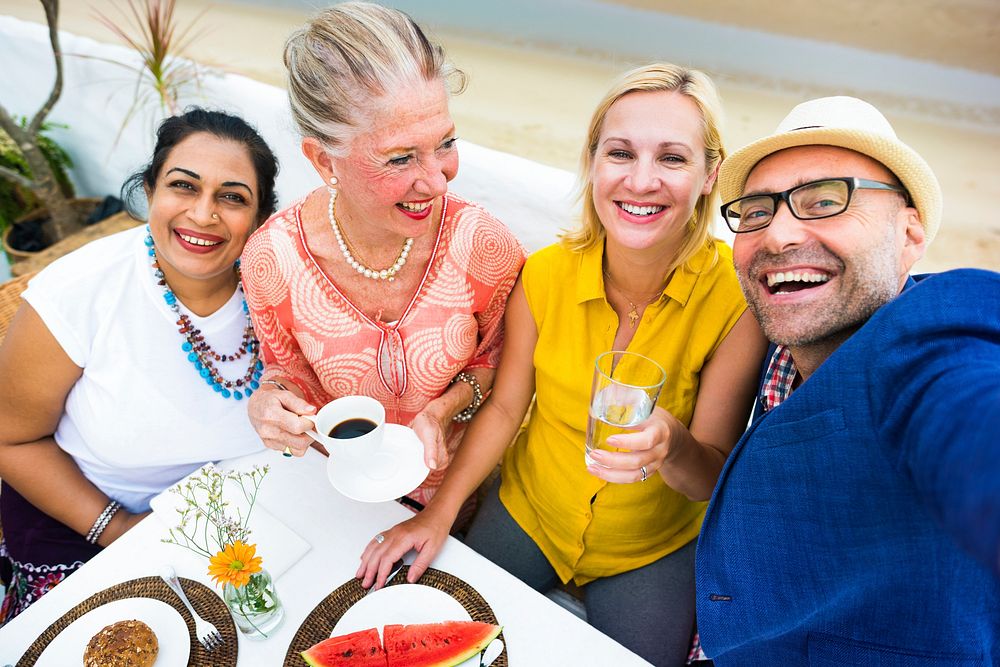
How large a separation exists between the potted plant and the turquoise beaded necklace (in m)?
3.33

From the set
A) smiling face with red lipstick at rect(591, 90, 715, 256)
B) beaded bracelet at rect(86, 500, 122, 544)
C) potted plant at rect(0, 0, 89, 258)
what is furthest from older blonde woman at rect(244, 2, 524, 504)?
potted plant at rect(0, 0, 89, 258)

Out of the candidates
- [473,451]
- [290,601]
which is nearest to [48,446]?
[290,601]

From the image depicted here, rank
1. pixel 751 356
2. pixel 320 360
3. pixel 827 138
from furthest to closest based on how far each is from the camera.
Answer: pixel 320 360 → pixel 751 356 → pixel 827 138

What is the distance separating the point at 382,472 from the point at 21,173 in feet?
18.9

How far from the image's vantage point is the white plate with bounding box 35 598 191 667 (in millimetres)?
1363

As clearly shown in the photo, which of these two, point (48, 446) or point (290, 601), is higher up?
point (48, 446)

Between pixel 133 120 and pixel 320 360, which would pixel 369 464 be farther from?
pixel 133 120

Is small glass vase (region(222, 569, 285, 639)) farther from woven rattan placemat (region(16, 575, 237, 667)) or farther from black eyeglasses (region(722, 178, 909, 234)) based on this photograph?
black eyeglasses (region(722, 178, 909, 234))

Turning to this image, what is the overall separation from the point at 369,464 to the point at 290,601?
389mm

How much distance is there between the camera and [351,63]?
1633 millimetres

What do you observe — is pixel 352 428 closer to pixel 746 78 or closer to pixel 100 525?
pixel 100 525

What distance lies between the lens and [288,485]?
1820mm

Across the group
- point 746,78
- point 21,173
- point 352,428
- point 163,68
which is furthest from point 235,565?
point 746,78

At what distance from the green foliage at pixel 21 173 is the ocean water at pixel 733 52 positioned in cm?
674
